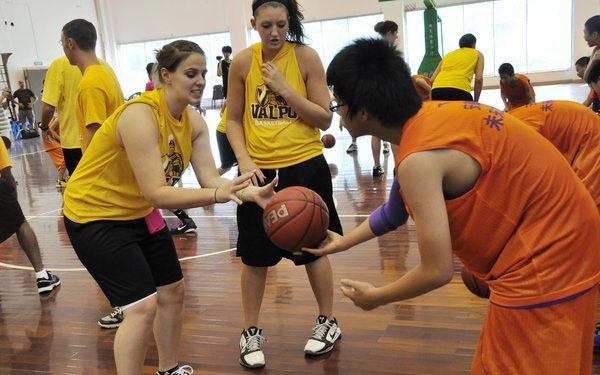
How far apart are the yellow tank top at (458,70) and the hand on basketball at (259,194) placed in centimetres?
459

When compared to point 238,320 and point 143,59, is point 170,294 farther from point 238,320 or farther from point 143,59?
point 143,59

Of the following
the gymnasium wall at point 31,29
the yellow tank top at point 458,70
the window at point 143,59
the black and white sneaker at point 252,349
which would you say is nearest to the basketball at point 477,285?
the black and white sneaker at point 252,349

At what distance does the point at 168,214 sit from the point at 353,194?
2.11 metres

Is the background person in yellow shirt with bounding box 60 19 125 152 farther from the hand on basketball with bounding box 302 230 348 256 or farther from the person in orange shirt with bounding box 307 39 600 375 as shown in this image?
the person in orange shirt with bounding box 307 39 600 375

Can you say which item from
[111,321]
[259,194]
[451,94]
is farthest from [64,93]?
[451,94]

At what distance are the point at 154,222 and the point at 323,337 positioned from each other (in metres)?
1.11

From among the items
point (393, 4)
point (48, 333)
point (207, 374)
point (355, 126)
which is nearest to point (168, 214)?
point (48, 333)

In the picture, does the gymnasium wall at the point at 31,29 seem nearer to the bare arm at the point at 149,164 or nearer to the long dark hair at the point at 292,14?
the long dark hair at the point at 292,14

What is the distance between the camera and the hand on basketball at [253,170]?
277 cm

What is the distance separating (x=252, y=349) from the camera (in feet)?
9.91

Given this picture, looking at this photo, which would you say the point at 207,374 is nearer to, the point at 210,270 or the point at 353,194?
the point at 210,270

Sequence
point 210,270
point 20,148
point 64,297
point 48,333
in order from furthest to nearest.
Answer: point 20,148 → point 210,270 → point 64,297 → point 48,333

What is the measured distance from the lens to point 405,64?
5.34 ft

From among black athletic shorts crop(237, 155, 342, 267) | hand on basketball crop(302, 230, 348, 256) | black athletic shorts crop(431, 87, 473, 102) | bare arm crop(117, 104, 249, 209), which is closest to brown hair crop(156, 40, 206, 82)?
bare arm crop(117, 104, 249, 209)
